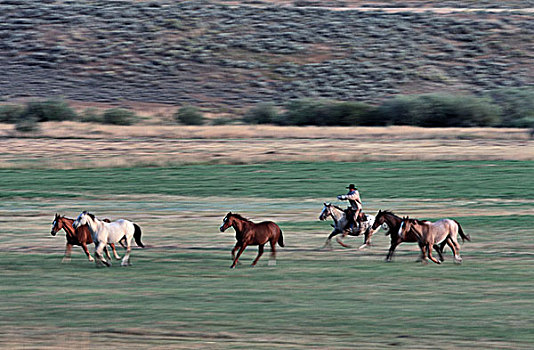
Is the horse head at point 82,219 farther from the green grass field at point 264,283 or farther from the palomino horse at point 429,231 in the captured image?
the palomino horse at point 429,231

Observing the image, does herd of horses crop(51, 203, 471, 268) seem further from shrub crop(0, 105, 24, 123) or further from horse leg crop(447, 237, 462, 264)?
shrub crop(0, 105, 24, 123)

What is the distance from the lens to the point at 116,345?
8.41 m

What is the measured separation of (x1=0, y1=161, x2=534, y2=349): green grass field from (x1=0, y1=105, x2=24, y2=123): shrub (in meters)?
27.9

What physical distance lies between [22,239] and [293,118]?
36.7m

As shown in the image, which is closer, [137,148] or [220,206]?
[220,206]

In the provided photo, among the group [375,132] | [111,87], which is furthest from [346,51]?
[375,132]

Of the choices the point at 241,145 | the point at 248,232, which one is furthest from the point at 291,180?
the point at 248,232

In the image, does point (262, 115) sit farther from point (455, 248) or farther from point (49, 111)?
point (455, 248)

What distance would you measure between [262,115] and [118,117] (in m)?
7.52

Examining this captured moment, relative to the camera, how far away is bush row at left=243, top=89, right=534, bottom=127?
173 feet

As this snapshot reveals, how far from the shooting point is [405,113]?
2087 inches

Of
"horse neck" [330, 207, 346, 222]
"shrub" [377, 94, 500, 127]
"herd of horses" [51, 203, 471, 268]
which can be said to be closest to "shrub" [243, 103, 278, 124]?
"shrub" [377, 94, 500, 127]

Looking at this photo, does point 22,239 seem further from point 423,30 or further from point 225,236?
point 423,30

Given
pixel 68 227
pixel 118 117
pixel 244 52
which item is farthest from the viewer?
pixel 244 52
